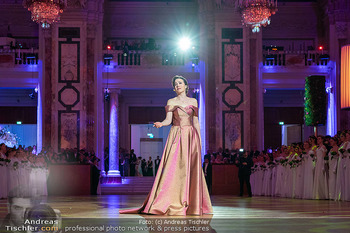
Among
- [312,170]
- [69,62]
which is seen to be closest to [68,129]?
[69,62]

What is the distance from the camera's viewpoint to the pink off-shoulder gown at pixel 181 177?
21.4 ft

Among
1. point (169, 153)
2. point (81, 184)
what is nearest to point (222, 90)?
point (81, 184)

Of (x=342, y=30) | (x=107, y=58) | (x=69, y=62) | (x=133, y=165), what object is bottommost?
(x=133, y=165)

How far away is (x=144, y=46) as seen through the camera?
72.6 feet

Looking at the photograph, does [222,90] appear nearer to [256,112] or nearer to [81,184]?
[256,112]

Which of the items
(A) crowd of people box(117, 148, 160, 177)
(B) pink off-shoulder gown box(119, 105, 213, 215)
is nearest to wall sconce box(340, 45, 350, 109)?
(B) pink off-shoulder gown box(119, 105, 213, 215)

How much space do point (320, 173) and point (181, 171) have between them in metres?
6.44

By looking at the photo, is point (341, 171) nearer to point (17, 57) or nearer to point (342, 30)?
point (342, 30)

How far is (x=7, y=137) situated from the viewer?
25.7m

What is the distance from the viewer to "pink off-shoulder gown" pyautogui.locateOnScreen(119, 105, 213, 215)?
651 cm

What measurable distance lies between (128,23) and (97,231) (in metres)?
20.9

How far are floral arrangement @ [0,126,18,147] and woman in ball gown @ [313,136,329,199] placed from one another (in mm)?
17012

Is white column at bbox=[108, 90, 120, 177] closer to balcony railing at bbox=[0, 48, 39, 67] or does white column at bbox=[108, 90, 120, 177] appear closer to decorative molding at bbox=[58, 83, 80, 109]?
decorative molding at bbox=[58, 83, 80, 109]

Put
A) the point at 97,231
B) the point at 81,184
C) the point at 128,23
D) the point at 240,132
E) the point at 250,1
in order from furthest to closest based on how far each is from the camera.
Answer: the point at 128,23 < the point at 240,132 < the point at 81,184 < the point at 250,1 < the point at 97,231
